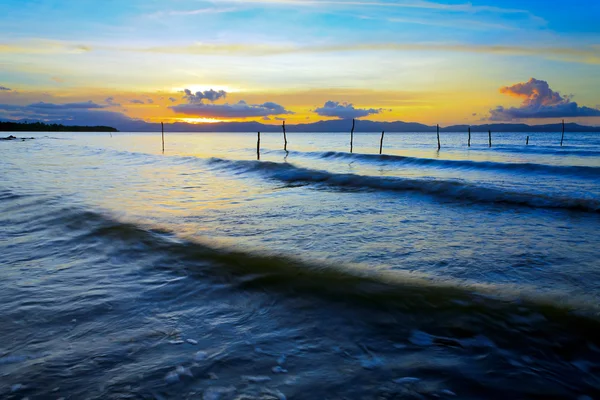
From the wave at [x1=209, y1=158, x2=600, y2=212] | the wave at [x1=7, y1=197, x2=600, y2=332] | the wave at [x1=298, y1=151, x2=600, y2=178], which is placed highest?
the wave at [x1=298, y1=151, x2=600, y2=178]

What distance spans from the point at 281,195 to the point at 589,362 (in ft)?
42.7

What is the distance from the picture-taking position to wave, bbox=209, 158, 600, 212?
14.3 m

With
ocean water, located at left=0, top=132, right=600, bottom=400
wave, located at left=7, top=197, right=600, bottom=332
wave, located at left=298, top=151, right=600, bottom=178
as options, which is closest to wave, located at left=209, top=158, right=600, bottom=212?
ocean water, located at left=0, top=132, right=600, bottom=400

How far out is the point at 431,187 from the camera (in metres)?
18.3

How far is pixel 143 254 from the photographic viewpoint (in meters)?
7.36

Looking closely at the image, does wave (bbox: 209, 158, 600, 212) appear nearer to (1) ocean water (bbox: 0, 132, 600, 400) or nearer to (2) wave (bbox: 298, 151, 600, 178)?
(1) ocean water (bbox: 0, 132, 600, 400)

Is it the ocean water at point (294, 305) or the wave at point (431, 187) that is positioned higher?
the wave at point (431, 187)

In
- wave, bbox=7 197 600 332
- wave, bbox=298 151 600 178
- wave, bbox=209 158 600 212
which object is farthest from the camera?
wave, bbox=298 151 600 178

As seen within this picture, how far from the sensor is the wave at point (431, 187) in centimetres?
1433

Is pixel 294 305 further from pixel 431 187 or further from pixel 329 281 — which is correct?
pixel 431 187

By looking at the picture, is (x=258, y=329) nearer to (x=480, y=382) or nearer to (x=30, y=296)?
(x=480, y=382)

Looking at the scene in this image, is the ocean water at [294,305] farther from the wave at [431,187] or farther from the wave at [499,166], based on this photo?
the wave at [499,166]

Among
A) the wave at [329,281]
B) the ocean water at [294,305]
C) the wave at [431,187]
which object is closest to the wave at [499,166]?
the wave at [431,187]

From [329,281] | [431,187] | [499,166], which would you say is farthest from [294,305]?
[499,166]
